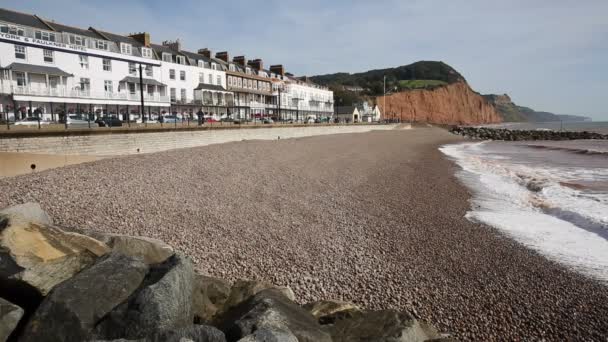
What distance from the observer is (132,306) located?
331cm

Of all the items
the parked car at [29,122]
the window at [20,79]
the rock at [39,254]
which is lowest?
the rock at [39,254]

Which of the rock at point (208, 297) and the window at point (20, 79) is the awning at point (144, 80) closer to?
the window at point (20, 79)

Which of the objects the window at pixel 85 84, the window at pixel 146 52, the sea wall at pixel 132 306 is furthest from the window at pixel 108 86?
the sea wall at pixel 132 306

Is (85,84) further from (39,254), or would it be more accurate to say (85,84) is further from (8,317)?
(8,317)

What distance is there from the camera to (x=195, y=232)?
7.45 meters

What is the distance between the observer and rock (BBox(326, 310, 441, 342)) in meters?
3.66

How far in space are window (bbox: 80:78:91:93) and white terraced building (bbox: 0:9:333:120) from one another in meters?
0.09

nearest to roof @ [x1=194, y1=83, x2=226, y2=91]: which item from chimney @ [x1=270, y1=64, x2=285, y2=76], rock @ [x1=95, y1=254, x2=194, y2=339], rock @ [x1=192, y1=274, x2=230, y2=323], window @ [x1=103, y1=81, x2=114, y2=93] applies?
window @ [x1=103, y1=81, x2=114, y2=93]

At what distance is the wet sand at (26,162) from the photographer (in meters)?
13.5

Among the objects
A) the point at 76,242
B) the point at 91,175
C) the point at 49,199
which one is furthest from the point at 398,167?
the point at 76,242

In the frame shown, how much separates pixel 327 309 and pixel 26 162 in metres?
14.6

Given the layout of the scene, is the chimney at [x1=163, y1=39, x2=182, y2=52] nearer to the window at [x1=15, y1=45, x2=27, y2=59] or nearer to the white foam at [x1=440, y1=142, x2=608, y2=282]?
the window at [x1=15, y1=45, x2=27, y2=59]

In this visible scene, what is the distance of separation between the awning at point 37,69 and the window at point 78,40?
3.83 metres

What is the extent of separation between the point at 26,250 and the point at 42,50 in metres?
34.9
